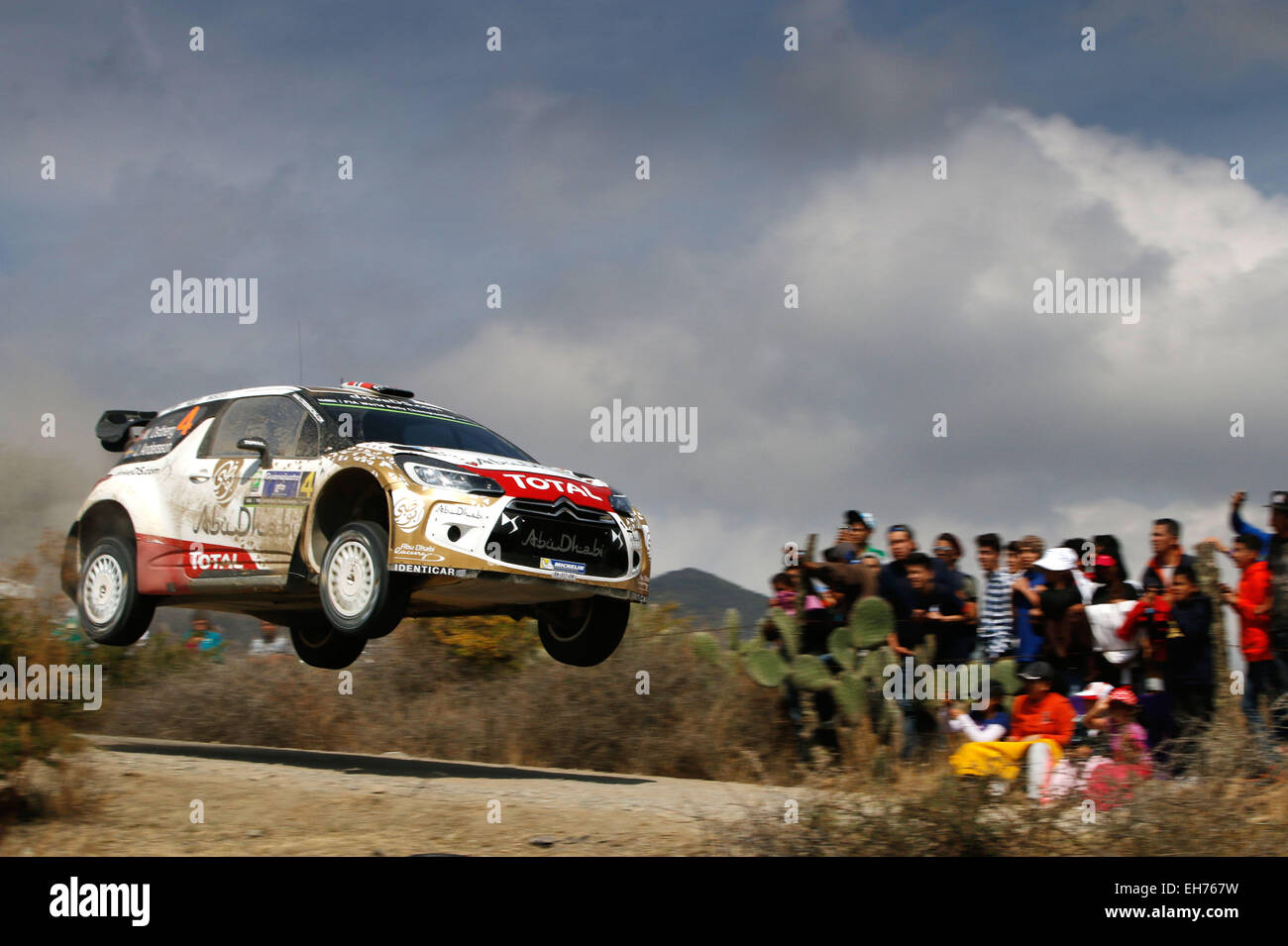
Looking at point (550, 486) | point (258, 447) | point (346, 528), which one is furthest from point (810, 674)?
point (258, 447)

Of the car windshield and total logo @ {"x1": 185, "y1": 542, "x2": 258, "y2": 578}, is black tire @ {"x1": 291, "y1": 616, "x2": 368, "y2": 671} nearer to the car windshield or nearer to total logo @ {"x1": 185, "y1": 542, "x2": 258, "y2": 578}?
total logo @ {"x1": 185, "y1": 542, "x2": 258, "y2": 578}

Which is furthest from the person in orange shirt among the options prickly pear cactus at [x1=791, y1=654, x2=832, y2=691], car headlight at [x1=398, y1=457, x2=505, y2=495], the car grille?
car headlight at [x1=398, y1=457, x2=505, y2=495]

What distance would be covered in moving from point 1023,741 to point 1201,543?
6.26 ft

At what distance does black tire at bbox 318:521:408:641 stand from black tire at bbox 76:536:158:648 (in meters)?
1.95

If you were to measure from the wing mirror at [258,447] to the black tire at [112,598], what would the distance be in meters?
1.43

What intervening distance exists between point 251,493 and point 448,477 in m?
1.73

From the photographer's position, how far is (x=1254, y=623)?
8281 millimetres

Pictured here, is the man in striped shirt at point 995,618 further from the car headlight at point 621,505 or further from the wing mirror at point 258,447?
the wing mirror at point 258,447

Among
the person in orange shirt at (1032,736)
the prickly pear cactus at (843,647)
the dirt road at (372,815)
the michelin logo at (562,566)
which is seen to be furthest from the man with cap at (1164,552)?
the michelin logo at (562,566)

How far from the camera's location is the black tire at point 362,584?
848cm

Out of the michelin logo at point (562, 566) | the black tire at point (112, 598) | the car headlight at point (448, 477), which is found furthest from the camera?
the black tire at point (112, 598)

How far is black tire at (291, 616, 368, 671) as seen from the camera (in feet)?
35.5

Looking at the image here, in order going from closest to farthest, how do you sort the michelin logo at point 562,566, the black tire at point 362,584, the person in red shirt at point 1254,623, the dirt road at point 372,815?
the dirt road at point 372,815 → the person in red shirt at point 1254,623 → the black tire at point 362,584 → the michelin logo at point 562,566
